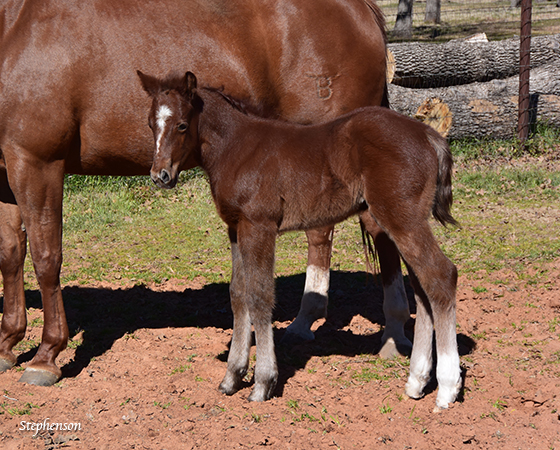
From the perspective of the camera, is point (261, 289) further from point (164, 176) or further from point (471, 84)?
point (471, 84)

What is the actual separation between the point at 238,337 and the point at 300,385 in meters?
0.54

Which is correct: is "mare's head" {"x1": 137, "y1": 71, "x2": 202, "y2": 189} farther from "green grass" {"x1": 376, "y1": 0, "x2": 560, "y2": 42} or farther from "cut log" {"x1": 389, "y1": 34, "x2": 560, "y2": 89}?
"green grass" {"x1": 376, "y1": 0, "x2": 560, "y2": 42}

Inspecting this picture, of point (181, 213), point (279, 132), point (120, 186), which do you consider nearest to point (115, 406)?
point (279, 132)

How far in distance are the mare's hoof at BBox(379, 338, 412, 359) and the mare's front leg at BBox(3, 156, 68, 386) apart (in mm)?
2311

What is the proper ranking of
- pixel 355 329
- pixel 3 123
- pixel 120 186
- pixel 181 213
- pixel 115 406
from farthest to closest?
pixel 120 186
pixel 181 213
pixel 355 329
pixel 3 123
pixel 115 406

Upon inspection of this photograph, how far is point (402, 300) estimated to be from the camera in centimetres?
460

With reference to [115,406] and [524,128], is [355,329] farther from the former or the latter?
[524,128]

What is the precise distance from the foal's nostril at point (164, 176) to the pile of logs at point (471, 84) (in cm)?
709

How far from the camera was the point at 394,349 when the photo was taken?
175 inches

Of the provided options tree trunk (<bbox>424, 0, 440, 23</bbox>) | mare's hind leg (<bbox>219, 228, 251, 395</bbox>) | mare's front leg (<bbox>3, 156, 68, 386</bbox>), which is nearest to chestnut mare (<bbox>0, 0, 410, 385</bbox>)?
mare's front leg (<bbox>3, 156, 68, 386</bbox>)

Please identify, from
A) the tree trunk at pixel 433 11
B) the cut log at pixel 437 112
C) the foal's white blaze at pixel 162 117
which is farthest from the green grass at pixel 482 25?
the foal's white blaze at pixel 162 117

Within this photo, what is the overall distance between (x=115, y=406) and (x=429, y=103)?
760cm

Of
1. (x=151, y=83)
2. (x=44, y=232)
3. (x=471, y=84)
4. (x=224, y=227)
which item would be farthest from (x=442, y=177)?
(x=471, y=84)

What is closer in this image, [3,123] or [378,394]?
[378,394]
